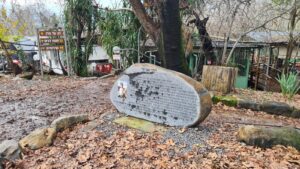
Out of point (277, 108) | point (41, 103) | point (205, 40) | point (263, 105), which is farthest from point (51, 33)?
point (277, 108)

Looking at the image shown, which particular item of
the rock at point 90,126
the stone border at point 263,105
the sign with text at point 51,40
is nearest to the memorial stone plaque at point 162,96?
the rock at point 90,126

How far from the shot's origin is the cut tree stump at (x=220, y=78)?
4996 millimetres

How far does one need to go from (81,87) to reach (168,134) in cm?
402

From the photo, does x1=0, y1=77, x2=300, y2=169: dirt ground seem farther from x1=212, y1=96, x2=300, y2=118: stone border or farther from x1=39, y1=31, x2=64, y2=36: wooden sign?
x1=39, y1=31, x2=64, y2=36: wooden sign

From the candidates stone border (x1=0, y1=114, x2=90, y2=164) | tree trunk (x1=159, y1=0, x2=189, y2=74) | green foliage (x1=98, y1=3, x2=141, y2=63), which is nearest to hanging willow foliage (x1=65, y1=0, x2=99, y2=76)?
green foliage (x1=98, y1=3, x2=141, y2=63)

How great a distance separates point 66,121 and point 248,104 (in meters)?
3.17

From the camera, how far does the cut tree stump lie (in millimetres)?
4996

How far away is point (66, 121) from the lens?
3.59 meters

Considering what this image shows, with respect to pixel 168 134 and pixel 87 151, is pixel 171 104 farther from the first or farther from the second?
pixel 87 151

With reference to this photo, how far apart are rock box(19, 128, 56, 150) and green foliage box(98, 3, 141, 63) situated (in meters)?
6.60

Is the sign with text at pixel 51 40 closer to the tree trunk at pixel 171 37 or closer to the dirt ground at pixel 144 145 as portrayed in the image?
the dirt ground at pixel 144 145

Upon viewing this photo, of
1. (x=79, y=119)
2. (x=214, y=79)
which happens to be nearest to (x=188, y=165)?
(x=79, y=119)

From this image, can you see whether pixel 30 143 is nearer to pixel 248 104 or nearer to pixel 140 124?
pixel 140 124

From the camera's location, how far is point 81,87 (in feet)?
21.5
